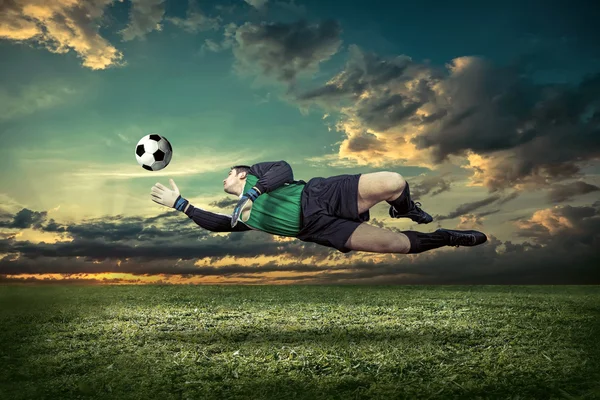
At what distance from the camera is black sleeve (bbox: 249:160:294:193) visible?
5.39 metres

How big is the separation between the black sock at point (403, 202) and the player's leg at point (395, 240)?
0.28m

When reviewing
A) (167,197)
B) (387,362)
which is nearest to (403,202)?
(387,362)

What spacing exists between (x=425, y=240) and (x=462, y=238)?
52 cm

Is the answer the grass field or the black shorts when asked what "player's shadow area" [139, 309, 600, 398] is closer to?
the grass field

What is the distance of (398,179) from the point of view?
18.2 feet

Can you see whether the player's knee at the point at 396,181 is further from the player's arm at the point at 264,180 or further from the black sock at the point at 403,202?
the player's arm at the point at 264,180

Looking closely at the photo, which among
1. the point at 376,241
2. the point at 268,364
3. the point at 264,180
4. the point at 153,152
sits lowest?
the point at 268,364

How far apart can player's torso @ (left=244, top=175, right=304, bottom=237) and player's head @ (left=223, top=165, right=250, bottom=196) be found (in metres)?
0.25

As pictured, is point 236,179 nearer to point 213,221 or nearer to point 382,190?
point 213,221

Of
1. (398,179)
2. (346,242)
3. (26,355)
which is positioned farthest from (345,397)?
(26,355)

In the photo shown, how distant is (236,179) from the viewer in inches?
236

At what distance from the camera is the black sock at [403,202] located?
5786 mm

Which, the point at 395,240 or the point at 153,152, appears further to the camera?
the point at 153,152

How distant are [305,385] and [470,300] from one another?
7112 millimetres
